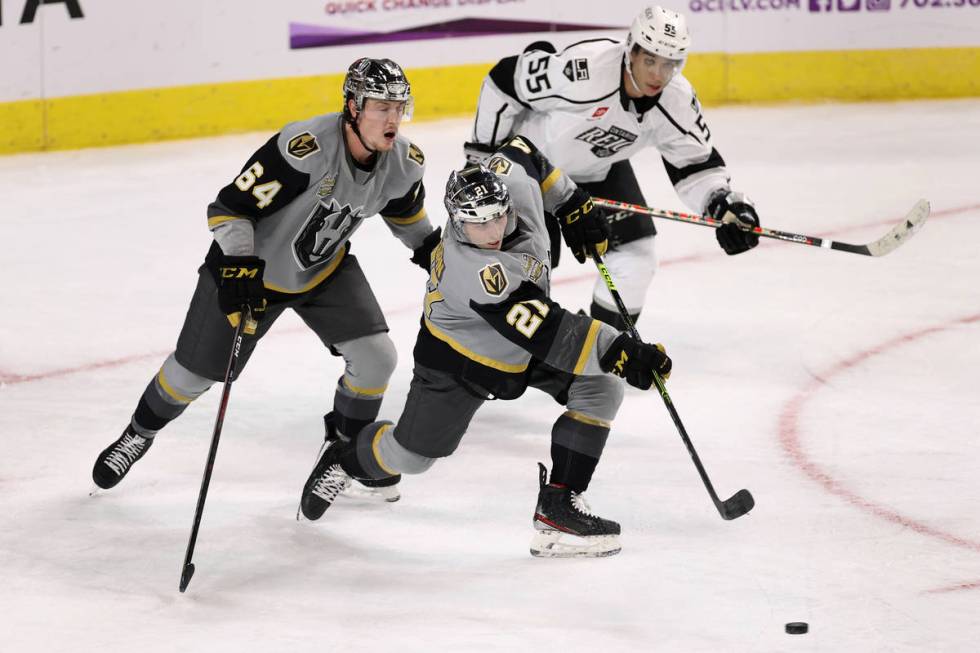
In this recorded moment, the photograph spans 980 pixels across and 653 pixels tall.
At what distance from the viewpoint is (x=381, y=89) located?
11.2 feet

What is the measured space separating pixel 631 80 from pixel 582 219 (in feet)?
2.36

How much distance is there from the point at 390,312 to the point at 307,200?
2064mm

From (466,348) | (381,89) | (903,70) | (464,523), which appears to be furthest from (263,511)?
(903,70)

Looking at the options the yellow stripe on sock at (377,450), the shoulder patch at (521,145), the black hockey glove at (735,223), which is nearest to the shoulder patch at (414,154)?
the shoulder patch at (521,145)

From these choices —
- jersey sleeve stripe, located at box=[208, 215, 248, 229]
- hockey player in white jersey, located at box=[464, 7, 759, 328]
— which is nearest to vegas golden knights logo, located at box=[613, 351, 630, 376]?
jersey sleeve stripe, located at box=[208, 215, 248, 229]

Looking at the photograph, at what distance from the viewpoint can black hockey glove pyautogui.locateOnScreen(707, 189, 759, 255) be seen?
4.34m

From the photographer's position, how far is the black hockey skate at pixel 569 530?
3.40 metres

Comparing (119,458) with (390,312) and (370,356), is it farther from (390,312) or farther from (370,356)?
(390,312)

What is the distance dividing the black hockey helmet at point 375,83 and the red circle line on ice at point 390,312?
6.06ft

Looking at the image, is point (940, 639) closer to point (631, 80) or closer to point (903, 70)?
point (631, 80)

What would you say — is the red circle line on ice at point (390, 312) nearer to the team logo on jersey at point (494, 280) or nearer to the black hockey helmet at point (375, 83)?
the black hockey helmet at point (375, 83)

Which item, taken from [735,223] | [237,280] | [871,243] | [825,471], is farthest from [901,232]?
[237,280]

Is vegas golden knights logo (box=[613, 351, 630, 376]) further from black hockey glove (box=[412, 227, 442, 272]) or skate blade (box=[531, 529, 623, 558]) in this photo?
black hockey glove (box=[412, 227, 442, 272])

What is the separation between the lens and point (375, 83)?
11.2 ft
